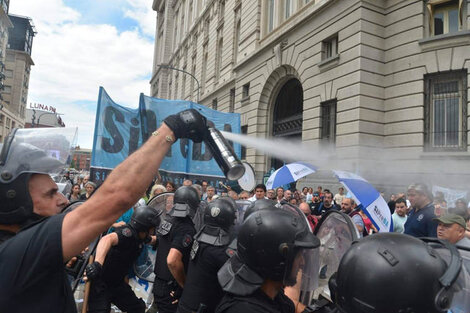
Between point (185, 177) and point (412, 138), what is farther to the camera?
point (412, 138)

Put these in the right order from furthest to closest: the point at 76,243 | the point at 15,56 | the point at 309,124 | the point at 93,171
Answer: the point at 15,56
the point at 309,124
the point at 93,171
the point at 76,243

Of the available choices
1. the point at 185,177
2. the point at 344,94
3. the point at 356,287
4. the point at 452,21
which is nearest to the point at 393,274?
the point at 356,287

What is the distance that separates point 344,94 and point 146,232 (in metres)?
10.3

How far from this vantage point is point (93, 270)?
10.6 ft

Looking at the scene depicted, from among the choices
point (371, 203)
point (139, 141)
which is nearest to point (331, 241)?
point (371, 203)

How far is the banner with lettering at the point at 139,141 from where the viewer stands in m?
8.45

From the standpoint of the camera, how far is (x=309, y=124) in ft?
45.5

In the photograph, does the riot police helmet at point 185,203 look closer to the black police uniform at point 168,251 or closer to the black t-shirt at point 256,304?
the black police uniform at point 168,251

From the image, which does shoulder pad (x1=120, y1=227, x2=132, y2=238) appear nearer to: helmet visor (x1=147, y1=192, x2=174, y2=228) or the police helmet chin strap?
helmet visor (x1=147, y1=192, x2=174, y2=228)

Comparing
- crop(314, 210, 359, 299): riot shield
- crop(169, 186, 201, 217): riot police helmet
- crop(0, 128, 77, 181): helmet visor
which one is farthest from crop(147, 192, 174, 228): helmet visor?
crop(0, 128, 77, 181): helmet visor

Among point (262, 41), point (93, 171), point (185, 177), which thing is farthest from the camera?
point (262, 41)

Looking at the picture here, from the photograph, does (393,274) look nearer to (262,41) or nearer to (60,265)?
(60,265)

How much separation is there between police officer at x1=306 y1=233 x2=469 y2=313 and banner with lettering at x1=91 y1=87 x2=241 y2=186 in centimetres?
787

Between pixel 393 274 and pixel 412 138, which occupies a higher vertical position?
pixel 412 138
